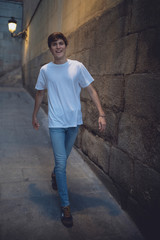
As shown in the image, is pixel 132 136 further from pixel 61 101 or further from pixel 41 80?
pixel 41 80

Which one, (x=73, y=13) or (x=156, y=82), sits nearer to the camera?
(x=156, y=82)

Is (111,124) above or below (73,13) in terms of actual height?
below

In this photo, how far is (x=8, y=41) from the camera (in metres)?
15.2

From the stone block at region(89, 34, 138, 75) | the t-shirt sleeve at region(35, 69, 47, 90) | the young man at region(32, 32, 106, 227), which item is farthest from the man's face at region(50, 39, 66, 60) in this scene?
the stone block at region(89, 34, 138, 75)

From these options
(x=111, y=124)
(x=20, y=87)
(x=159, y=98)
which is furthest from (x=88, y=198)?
(x=20, y=87)

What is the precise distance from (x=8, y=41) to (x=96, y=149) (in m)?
13.8

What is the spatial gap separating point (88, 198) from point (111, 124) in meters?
0.99

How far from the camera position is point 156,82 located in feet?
7.00

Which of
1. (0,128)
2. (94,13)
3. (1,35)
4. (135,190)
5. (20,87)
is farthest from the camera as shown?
(1,35)

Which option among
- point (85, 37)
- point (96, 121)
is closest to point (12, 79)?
point (85, 37)

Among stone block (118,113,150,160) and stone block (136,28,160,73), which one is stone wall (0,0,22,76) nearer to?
stone block (118,113,150,160)

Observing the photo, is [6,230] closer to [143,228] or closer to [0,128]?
[143,228]

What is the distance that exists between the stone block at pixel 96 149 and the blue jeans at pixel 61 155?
0.72 m

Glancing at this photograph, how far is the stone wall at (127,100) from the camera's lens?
219cm
